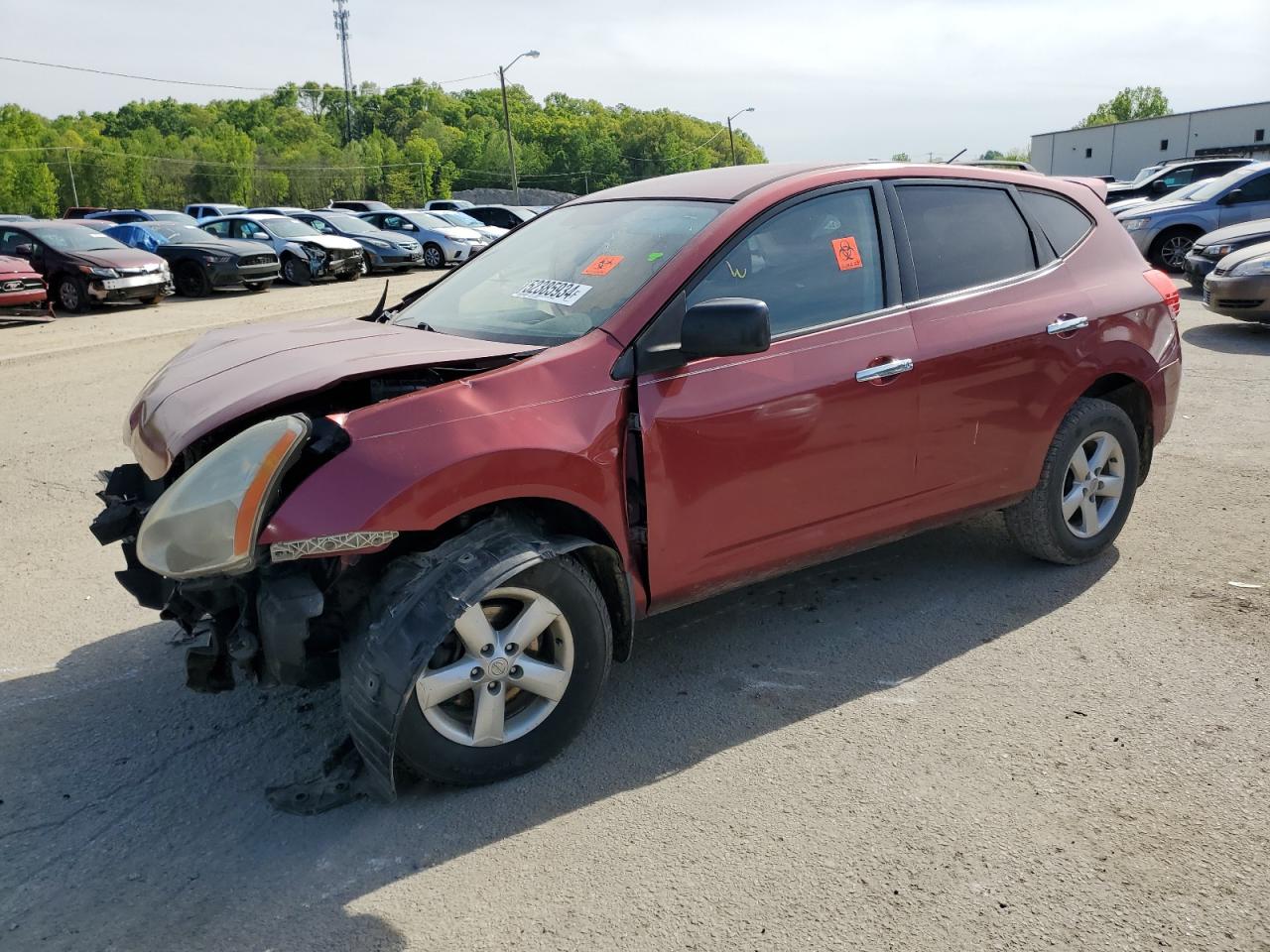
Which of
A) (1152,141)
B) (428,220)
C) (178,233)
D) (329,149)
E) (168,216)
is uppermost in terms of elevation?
(329,149)

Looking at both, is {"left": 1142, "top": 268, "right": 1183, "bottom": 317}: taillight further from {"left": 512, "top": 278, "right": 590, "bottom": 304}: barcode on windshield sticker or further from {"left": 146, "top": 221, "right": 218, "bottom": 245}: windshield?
{"left": 146, "top": 221, "right": 218, "bottom": 245}: windshield

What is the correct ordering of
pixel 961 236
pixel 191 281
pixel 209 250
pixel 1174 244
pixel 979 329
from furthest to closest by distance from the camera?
pixel 191 281 < pixel 209 250 < pixel 1174 244 < pixel 961 236 < pixel 979 329

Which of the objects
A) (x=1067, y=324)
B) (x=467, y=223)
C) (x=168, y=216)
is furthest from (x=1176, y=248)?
(x=168, y=216)

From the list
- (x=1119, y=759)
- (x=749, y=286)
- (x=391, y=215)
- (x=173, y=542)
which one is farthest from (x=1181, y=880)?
(x=391, y=215)

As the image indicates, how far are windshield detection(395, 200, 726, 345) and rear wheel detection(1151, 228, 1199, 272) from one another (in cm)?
1437

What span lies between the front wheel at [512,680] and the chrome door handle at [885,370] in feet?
4.26

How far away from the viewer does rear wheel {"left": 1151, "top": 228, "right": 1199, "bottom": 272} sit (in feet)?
51.6

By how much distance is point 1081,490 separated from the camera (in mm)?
4617

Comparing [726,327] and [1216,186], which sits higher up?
[1216,186]

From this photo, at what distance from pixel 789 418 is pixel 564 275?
997mm

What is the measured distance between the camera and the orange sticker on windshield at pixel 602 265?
366cm

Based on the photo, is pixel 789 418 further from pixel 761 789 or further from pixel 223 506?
pixel 223 506

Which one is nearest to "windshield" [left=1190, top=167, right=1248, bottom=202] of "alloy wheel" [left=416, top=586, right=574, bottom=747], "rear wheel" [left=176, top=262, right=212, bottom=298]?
"alloy wheel" [left=416, top=586, right=574, bottom=747]

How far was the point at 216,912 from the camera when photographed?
2.61 meters
